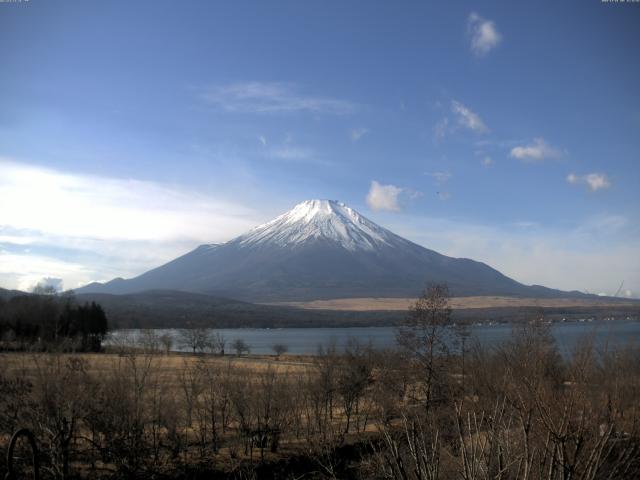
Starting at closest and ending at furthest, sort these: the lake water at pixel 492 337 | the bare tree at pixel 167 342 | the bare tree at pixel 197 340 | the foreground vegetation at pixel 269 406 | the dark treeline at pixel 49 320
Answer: the foreground vegetation at pixel 269 406
the lake water at pixel 492 337
the bare tree at pixel 167 342
the dark treeline at pixel 49 320
the bare tree at pixel 197 340

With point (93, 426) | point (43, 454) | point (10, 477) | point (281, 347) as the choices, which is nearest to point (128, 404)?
point (93, 426)

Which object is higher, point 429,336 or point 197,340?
point 429,336

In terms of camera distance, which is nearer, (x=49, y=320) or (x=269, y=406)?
(x=269, y=406)

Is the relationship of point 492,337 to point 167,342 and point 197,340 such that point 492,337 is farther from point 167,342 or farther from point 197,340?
point 197,340

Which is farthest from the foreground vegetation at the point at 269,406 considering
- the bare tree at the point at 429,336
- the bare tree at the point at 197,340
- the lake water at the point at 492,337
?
the bare tree at the point at 197,340

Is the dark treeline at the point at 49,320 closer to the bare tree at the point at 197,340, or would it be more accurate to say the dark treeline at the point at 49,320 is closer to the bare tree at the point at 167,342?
the bare tree at the point at 167,342

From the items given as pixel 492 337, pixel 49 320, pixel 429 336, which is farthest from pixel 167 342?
pixel 429 336

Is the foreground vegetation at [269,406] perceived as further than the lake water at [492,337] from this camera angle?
No

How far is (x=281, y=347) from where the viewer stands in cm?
7006

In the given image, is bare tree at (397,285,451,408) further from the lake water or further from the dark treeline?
the dark treeline

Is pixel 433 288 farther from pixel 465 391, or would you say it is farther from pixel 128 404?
pixel 128 404

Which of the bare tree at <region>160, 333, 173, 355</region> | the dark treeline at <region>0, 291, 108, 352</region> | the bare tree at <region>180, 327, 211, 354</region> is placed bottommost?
the bare tree at <region>180, 327, 211, 354</region>

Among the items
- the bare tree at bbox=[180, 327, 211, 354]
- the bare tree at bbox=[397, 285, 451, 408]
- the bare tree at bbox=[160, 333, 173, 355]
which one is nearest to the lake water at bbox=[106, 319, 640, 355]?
the bare tree at bbox=[180, 327, 211, 354]

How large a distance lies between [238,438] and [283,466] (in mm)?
2425
